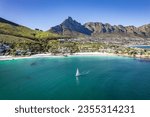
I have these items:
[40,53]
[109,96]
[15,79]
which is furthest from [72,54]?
[109,96]

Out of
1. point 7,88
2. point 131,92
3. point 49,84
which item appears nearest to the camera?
point 131,92

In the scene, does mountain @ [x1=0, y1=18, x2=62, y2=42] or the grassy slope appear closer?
mountain @ [x1=0, y1=18, x2=62, y2=42]

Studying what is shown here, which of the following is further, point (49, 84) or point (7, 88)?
point (49, 84)

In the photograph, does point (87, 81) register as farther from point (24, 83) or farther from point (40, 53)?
point (40, 53)

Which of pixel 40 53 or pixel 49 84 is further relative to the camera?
pixel 40 53

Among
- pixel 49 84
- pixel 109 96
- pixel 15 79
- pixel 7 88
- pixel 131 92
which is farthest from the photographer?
pixel 15 79

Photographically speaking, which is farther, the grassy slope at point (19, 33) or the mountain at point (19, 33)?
the grassy slope at point (19, 33)

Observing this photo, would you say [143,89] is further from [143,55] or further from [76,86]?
[143,55]

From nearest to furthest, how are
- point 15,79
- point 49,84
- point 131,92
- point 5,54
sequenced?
point 131,92 → point 49,84 → point 15,79 → point 5,54

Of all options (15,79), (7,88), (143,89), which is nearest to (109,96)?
(143,89)
